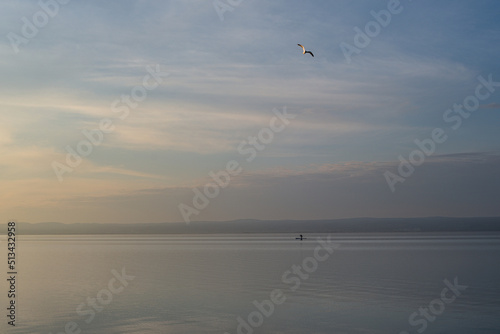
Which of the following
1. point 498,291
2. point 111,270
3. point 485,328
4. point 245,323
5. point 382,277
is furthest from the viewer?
point 111,270

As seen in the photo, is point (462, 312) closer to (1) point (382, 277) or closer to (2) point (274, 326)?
(2) point (274, 326)

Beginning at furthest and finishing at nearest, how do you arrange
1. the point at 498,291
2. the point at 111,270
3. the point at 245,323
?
the point at 111,270, the point at 498,291, the point at 245,323

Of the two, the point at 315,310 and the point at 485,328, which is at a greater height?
the point at 315,310

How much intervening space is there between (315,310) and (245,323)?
20.0 feet

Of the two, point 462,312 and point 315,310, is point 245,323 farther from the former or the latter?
point 462,312

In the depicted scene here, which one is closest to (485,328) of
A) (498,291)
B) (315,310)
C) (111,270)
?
(315,310)

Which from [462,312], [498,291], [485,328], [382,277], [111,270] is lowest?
[485,328]

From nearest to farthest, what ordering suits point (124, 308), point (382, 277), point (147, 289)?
1. point (124, 308)
2. point (147, 289)
3. point (382, 277)

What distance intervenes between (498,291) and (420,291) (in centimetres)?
651

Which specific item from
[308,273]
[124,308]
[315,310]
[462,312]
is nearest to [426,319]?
[462,312]

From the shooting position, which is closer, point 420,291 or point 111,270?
point 420,291

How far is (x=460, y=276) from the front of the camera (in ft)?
195

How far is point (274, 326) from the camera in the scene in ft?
105

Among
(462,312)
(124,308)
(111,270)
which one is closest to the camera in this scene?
(462,312)
